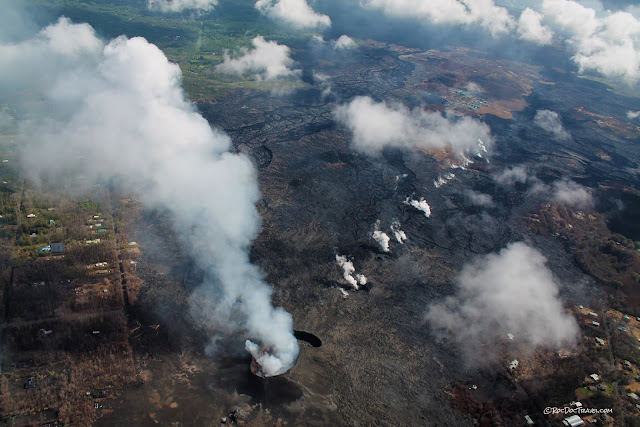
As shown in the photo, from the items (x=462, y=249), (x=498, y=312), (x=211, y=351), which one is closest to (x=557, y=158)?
(x=462, y=249)

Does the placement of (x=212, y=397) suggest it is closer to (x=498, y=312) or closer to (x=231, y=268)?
(x=231, y=268)

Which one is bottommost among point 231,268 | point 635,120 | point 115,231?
point 115,231

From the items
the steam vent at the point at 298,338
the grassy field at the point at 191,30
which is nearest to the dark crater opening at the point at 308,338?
the steam vent at the point at 298,338

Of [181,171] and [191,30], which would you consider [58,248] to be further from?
[191,30]

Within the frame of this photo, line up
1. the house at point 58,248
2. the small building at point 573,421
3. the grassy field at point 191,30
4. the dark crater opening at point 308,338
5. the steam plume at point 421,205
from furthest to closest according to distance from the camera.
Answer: the grassy field at point 191,30, the steam plume at point 421,205, the house at point 58,248, the dark crater opening at point 308,338, the small building at point 573,421

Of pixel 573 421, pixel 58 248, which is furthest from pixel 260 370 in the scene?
pixel 58 248

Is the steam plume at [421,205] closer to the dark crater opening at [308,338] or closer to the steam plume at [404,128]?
the steam plume at [404,128]
